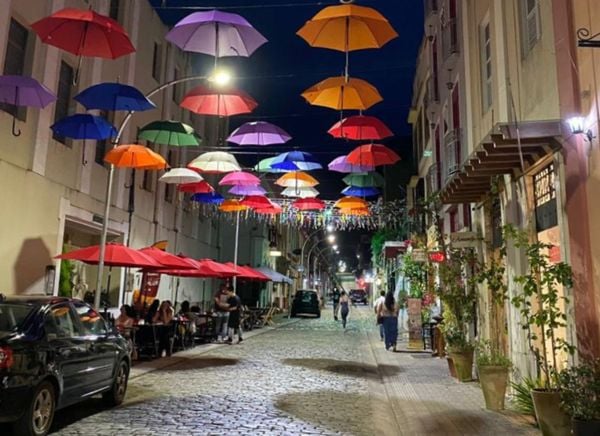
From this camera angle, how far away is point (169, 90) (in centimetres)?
2339

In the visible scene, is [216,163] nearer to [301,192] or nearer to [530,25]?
[301,192]

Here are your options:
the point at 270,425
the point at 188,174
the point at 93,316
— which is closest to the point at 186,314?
the point at 188,174

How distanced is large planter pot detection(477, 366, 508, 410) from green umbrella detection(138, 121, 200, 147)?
956 cm

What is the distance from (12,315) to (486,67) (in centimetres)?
1115

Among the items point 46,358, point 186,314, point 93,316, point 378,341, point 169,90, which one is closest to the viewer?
point 46,358

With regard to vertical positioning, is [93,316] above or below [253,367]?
above

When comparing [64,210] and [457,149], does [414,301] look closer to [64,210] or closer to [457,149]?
[457,149]

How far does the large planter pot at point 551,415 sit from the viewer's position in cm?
664

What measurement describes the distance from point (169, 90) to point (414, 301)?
1342 centimetres

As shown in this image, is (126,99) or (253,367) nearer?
(126,99)

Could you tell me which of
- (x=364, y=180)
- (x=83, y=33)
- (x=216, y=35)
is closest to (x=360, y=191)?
(x=364, y=180)

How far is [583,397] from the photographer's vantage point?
242 inches

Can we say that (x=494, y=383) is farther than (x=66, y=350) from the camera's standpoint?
Yes

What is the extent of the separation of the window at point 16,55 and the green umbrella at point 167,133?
290 centimetres
